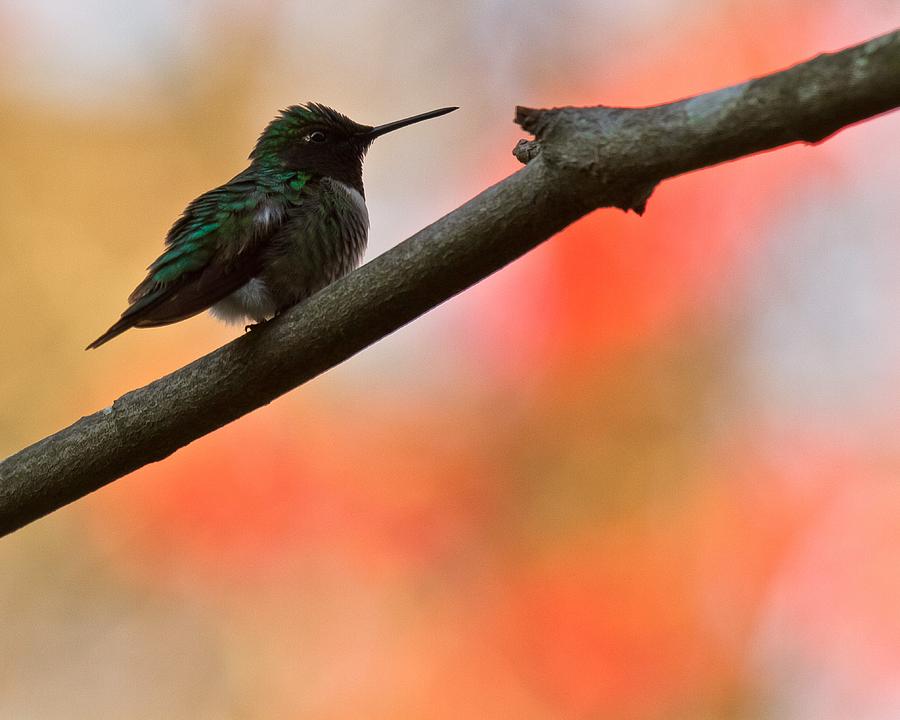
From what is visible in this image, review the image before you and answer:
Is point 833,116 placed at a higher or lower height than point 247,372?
lower

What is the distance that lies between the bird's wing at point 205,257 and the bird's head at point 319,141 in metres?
0.82

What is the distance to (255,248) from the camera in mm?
4473

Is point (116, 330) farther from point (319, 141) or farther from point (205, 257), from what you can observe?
point (319, 141)

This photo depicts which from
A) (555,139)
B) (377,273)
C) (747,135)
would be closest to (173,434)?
(377,273)

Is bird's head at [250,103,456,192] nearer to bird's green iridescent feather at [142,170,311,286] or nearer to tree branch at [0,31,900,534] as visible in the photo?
bird's green iridescent feather at [142,170,311,286]

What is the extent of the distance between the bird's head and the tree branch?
2.10 m

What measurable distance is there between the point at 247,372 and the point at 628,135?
1.51 meters

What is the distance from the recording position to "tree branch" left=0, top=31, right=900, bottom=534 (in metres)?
2.44

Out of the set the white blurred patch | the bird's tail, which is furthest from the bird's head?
the bird's tail

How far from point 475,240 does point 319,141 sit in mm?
2949

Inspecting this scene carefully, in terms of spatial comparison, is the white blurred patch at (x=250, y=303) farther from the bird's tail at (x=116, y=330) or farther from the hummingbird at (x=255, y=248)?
the bird's tail at (x=116, y=330)

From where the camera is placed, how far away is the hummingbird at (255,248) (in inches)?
167

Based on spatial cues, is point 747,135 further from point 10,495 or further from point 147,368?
point 147,368

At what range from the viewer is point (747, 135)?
2.56 metres
